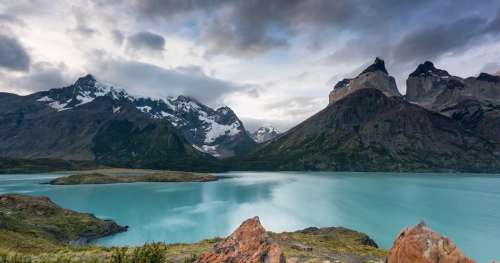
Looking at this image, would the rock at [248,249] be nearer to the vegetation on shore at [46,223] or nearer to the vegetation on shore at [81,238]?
the vegetation on shore at [81,238]

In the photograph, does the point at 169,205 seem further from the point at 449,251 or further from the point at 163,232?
the point at 449,251

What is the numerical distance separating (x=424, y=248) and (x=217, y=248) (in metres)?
13.3

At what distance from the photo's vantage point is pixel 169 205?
480 ft

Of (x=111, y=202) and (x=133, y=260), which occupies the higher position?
(x=133, y=260)

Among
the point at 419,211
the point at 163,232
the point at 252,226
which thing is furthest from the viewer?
the point at 419,211

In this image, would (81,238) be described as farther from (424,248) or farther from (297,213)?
(424,248)

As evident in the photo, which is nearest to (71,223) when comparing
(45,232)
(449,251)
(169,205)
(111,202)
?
(45,232)

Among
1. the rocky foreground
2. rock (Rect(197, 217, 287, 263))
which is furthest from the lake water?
rock (Rect(197, 217, 287, 263))

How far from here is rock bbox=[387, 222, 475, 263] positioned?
22.6 meters

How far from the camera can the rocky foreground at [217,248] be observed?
76.7 ft

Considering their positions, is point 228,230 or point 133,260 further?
point 228,230

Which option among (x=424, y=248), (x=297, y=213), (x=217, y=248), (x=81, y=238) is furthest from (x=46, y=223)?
(x=424, y=248)

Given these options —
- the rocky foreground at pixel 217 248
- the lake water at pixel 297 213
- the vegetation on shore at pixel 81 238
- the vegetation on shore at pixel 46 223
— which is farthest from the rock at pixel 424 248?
the lake water at pixel 297 213

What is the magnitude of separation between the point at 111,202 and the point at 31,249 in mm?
110371
